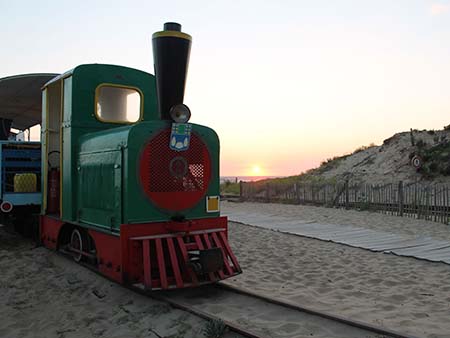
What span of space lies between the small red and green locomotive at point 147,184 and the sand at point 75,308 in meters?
0.28

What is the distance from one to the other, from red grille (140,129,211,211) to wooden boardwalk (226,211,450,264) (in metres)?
4.42

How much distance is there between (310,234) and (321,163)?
93.1 ft

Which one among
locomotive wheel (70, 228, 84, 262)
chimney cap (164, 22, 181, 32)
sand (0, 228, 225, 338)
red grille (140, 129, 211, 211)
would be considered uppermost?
chimney cap (164, 22, 181, 32)

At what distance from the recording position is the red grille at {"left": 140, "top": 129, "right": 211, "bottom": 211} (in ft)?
17.4

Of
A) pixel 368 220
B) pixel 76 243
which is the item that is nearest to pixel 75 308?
pixel 76 243

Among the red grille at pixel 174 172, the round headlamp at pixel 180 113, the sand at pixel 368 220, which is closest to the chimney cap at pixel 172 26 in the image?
the round headlamp at pixel 180 113

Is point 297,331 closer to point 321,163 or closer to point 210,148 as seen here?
point 210,148

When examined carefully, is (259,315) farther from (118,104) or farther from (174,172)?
(118,104)

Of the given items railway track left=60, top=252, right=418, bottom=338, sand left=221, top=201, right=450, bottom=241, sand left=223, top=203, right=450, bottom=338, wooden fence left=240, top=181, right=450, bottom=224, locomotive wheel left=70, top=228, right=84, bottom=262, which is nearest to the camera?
railway track left=60, top=252, right=418, bottom=338

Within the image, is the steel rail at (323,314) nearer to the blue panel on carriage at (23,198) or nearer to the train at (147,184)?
the train at (147,184)

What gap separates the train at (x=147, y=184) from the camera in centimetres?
510

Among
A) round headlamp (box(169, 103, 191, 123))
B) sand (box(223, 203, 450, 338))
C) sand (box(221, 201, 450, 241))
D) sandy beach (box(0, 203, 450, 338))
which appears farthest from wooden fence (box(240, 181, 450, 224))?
round headlamp (box(169, 103, 191, 123))

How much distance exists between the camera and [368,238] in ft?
33.3

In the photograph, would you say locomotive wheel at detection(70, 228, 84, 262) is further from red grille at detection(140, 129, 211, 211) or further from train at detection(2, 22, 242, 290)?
red grille at detection(140, 129, 211, 211)
